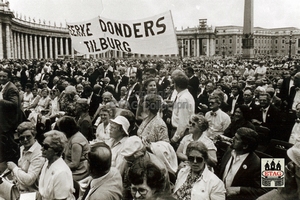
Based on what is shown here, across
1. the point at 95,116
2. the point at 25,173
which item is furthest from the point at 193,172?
the point at 95,116

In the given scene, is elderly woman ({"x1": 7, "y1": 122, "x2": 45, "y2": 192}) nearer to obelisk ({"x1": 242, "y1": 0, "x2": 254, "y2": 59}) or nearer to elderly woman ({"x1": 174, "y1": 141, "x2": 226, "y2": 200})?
elderly woman ({"x1": 174, "y1": 141, "x2": 226, "y2": 200})

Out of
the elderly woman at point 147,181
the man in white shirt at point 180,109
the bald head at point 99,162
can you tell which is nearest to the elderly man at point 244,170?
the elderly woman at point 147,181

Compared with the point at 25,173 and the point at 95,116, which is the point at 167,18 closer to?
the point at 95,116

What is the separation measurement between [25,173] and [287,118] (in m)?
4.00

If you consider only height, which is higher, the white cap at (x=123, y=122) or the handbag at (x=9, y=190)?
the white cap at (x=123, y=122)

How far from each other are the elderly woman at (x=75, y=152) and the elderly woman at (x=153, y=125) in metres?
0.75

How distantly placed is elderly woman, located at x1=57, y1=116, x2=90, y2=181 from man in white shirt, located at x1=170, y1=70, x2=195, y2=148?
4.67ft

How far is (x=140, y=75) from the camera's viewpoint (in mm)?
8211

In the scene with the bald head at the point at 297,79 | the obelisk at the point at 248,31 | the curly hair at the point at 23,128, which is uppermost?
the obelisk at the point at 248,31

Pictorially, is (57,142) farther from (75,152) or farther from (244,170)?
(244,170)

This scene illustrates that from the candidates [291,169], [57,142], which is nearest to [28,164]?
[57,142]

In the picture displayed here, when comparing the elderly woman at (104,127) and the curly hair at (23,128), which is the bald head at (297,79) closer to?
the elderly woman at (104,127)

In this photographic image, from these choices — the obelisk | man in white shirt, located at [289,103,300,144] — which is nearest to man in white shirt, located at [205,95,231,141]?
man in white shirt, located at [289,103,300,144]

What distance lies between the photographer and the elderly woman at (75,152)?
4199mm
